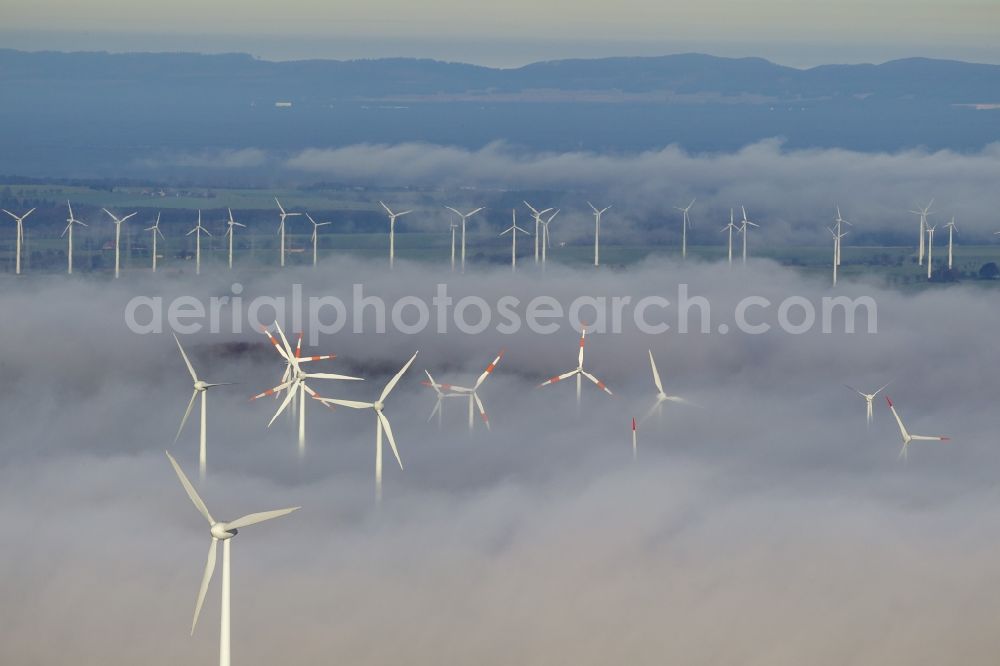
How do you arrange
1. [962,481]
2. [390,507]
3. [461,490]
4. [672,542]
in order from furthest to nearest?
[962,481] < [461,490] < [390,507] < [672,542]

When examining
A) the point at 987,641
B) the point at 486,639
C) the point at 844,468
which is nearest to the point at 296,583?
the point at 486,639

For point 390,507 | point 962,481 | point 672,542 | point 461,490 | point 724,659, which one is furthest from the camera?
point 962,481

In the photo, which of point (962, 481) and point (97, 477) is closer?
point (97, 477)

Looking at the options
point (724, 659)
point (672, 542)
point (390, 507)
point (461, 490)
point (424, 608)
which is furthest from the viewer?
point (461, 490)

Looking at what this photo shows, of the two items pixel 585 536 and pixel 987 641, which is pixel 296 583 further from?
pixel 987 641

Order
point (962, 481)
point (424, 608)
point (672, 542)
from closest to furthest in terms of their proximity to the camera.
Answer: point (424, 608)
point (672, 542)
point (962, 481)

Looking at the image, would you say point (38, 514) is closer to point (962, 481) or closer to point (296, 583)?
point (296, 583)

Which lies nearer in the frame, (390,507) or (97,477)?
(390,507)

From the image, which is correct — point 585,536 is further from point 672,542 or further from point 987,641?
point 987,641

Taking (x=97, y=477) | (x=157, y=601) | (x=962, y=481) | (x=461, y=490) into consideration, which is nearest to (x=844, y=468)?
(x=962, y=481)
